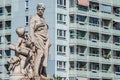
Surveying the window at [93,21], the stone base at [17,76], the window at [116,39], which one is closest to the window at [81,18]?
the window at [93,21]

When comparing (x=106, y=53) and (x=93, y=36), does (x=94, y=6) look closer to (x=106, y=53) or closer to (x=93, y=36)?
(x=93, y=36)

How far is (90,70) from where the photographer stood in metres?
95.8

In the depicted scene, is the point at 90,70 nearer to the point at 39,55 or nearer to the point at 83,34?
the point at 83,34

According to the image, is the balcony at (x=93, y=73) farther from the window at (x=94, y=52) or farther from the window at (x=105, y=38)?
the window at (x=105, y=38)

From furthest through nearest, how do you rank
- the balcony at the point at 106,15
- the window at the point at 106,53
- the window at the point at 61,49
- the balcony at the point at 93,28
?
the balcony at the point at 106,15
the window at the point at 106,53
the balcony at the point at 93,28
the window at the point at 61,49

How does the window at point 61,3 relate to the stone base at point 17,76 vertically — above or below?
above

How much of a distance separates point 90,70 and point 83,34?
21.3 ft

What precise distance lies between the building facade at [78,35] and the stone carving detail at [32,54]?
69849mm

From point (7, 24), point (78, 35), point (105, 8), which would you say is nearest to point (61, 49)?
point (78, 35)

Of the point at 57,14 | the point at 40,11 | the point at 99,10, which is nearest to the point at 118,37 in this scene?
the point at 99,10

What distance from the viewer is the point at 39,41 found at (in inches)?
806

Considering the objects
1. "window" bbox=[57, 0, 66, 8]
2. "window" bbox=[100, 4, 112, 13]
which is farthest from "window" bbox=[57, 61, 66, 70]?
"window" bbox=[100, 4, 112, 13]

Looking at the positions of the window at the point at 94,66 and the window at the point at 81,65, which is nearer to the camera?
the window at the point at 81,65

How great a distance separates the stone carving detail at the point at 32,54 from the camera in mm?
19938
